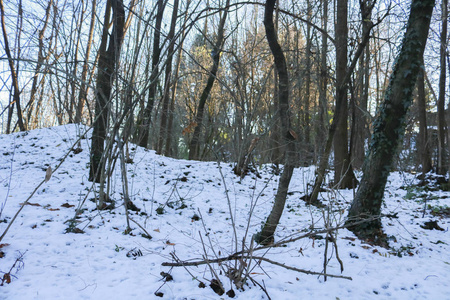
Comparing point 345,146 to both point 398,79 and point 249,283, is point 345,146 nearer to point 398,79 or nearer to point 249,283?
point 398,79

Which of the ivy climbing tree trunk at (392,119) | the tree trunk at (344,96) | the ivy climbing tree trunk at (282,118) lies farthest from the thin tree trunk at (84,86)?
the tree trunk at (344,96)

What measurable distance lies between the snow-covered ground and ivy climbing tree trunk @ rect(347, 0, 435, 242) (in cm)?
43

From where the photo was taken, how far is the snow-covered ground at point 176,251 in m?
2.30

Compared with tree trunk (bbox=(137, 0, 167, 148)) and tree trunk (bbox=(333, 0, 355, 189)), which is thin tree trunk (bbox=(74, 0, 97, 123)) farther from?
tree trunk (bbox=(333, 0, 355, 189))

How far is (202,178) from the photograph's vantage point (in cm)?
656

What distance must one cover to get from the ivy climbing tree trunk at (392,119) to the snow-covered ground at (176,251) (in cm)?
43

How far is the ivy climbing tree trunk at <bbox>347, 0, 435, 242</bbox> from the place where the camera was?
11.7 feet

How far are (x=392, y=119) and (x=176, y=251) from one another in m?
3.13

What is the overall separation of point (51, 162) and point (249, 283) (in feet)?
17.5

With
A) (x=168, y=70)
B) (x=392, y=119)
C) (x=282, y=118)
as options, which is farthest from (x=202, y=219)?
(x=168, y=70)

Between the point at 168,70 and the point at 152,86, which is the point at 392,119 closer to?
the point at 152,86

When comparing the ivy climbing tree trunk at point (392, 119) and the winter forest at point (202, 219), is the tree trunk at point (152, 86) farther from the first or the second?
the ivy climbing tree trunk at point (392, 119)

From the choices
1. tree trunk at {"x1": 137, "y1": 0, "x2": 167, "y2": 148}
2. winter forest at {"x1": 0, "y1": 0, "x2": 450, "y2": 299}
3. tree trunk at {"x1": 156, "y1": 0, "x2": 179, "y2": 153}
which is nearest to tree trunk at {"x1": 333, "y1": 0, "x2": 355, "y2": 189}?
winter forest at {"x1": 0, "y1": 0, "x2": 450, "y2": 299}

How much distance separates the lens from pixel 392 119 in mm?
3652
